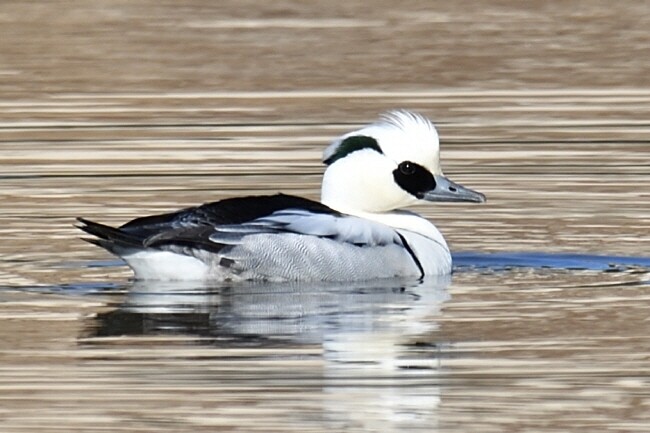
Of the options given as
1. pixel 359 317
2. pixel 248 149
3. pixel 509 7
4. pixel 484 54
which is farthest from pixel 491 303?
pixel 509 7

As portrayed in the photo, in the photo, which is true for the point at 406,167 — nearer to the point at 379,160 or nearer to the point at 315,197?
the point at 379,160

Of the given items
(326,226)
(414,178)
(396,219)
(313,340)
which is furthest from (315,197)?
(313,340)

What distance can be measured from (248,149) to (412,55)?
410 centimetres

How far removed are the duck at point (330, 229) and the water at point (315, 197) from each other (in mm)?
129

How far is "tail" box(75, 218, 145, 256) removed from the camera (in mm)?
9500

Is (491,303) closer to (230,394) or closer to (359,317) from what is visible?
(359,317)

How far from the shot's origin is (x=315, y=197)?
12797 millimetres

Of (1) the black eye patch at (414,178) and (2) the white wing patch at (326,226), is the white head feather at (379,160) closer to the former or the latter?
(1) the black eye patch at (414,178)

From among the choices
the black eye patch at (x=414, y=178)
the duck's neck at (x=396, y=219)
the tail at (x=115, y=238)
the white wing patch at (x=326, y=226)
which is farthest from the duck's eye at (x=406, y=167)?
the tail at (x=115, y=238)

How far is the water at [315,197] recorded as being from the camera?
24.3 feet

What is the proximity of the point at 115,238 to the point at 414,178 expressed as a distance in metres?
1.80

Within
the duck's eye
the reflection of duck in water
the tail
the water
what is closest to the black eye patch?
the duck's eye

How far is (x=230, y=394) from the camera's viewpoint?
7387mm

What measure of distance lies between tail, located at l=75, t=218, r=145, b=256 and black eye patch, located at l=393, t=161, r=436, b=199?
1.60 metres
